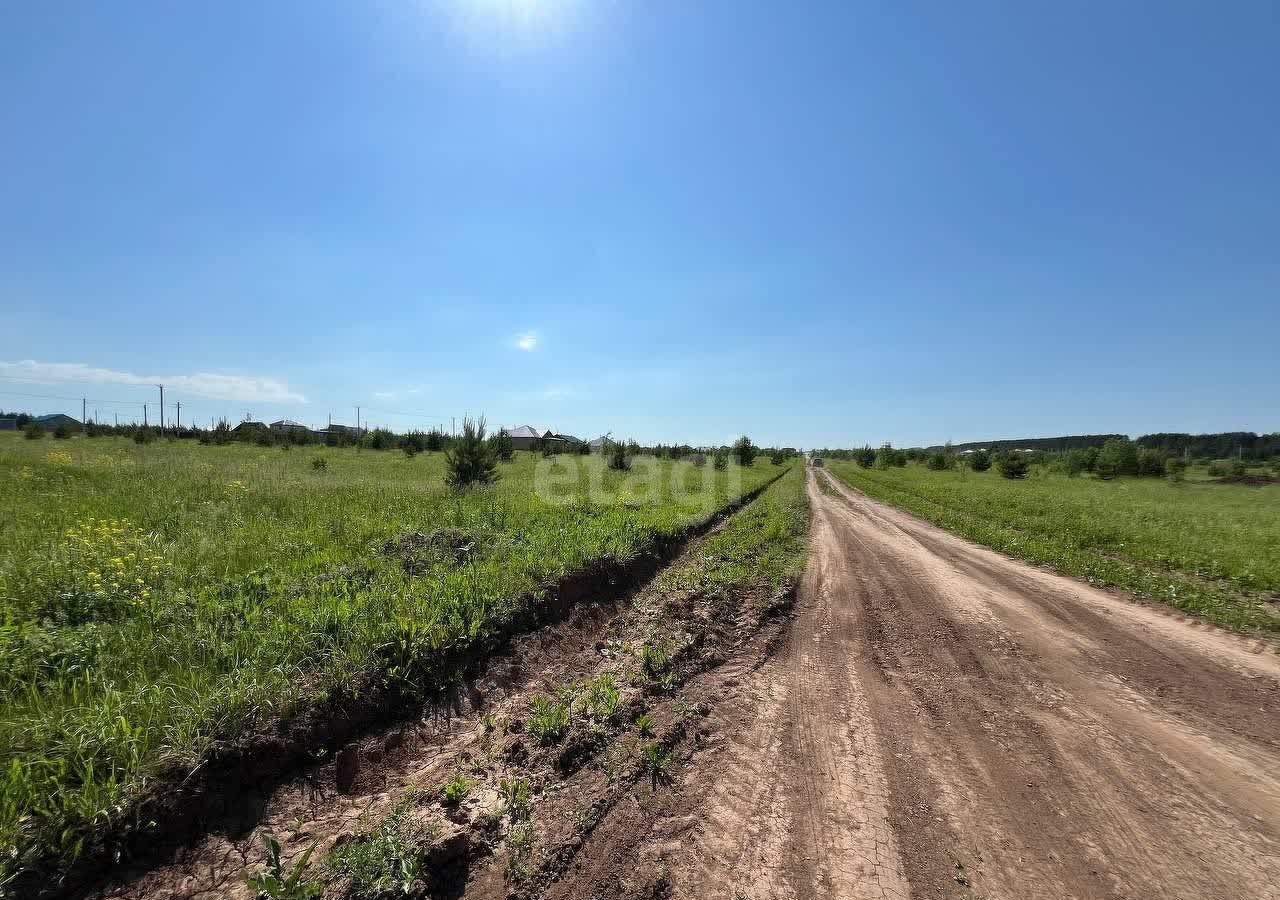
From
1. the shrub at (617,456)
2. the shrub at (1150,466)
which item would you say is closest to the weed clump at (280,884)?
the shrub at (617,456)

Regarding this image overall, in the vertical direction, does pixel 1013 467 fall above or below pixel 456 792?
above

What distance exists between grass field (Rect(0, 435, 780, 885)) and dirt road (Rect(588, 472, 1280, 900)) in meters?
2.69

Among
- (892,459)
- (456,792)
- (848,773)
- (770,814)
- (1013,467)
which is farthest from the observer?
(892,459)

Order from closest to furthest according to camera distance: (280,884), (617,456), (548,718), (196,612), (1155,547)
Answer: (280,884)
(548,718)
(196,612)
(1155,547)
(617,456)

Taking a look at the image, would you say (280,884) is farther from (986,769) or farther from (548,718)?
(986,769)

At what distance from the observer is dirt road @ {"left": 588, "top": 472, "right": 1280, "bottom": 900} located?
93.7 inches

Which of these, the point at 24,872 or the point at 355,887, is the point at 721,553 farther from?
the point at 24,872

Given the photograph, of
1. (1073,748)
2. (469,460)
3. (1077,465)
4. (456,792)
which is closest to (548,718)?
(456,792)

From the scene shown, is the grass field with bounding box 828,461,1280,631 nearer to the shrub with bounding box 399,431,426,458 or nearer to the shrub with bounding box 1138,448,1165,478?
the shrub with bounding box 1138,448,1165,478

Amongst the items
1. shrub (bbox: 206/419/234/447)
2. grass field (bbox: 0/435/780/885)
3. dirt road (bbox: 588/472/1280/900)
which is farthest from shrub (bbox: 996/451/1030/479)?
shrub (bbox: 206/419/234/447)

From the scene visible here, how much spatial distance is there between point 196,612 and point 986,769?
7046 mm

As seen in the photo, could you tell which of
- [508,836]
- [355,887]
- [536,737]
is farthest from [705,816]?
[355,887]

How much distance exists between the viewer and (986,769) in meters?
3.15

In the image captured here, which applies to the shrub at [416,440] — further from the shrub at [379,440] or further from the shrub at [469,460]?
the shrub at [469,460]
